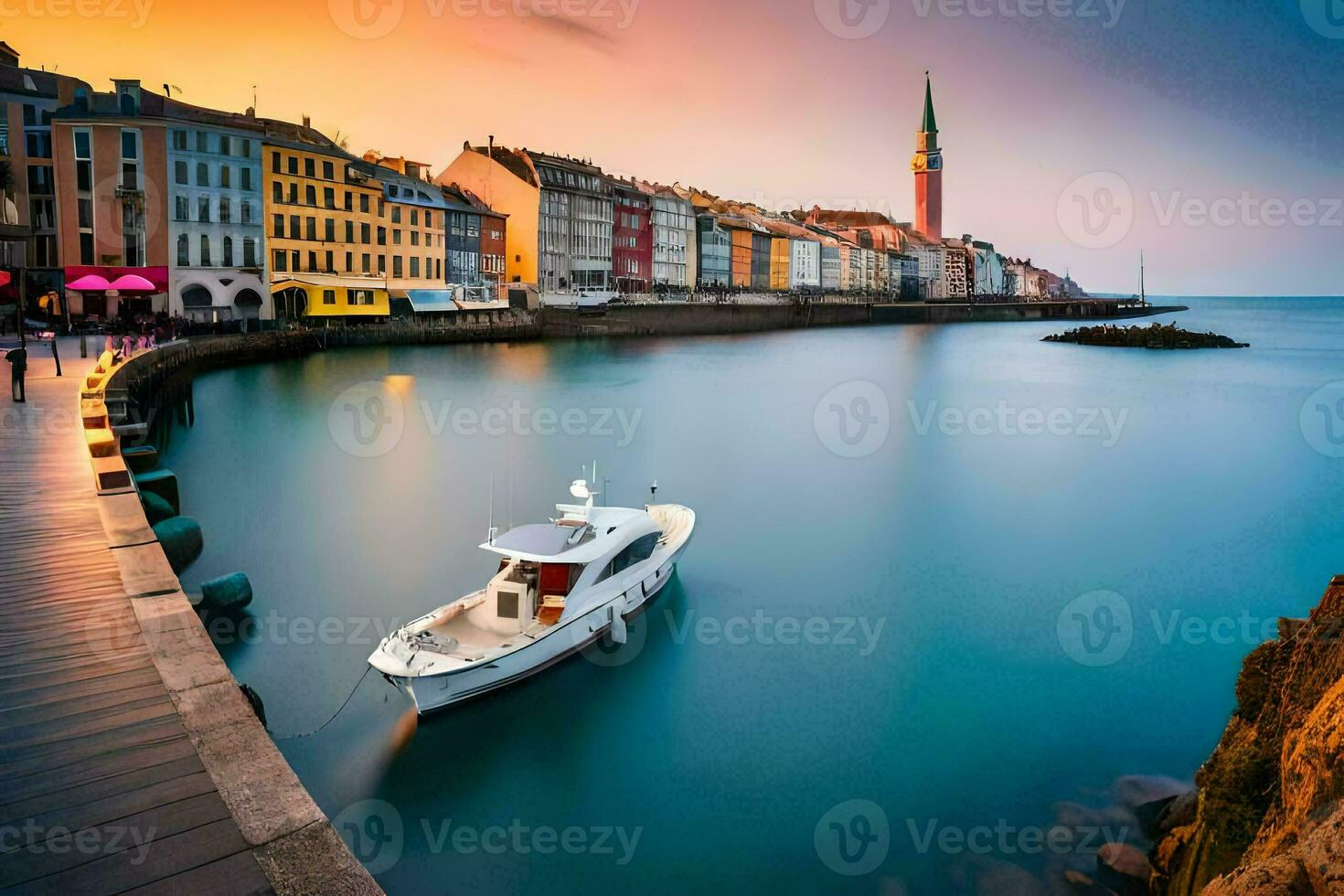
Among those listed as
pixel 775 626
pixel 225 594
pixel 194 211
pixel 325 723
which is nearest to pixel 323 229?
pixel 194 211

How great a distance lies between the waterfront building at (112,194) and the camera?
44875mm

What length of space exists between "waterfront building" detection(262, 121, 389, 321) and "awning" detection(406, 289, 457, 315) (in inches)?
92.1

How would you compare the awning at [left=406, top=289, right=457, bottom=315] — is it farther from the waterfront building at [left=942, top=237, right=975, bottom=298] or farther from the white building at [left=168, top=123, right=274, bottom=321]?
the waterfront building at [left=942, top=237, right=975, bottom=298]

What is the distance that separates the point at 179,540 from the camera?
44.9ft

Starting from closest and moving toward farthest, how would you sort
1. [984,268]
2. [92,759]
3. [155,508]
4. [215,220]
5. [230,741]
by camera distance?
[92,759], [230,741], [155,508], [215,220], [984,268]

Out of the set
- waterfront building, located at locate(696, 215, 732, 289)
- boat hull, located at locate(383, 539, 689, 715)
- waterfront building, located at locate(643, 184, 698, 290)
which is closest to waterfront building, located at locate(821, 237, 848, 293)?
waterfront building, located at locate(696, 215, 732, 289)

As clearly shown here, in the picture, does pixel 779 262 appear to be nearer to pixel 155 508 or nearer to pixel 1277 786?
pixel 155 508

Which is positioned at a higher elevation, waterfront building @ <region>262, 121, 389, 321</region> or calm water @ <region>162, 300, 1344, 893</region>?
waterfront building @ <region>262, 121, 389, 321</region>

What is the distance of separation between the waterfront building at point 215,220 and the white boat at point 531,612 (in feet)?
142

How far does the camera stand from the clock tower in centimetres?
16862

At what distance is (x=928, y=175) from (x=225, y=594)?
17144 cm

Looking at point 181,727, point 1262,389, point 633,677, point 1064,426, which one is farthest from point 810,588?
point 1262,389

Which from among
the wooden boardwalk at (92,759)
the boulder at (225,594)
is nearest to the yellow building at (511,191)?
the boulder at (225,594)

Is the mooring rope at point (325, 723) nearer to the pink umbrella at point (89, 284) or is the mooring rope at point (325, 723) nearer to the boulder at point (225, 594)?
the boulder at point (225, 594)
